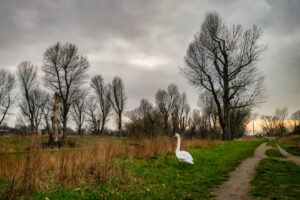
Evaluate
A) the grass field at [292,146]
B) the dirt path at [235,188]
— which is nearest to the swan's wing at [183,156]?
the dirt path at [235,188]

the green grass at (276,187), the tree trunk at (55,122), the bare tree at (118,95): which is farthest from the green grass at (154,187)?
the bare tree at (118,95)

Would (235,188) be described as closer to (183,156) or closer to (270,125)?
(183,156)

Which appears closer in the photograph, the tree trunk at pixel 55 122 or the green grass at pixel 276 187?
the green grass at pixel 276 187

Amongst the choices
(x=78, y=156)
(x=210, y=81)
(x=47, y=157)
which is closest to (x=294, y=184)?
(x=78, y=156)

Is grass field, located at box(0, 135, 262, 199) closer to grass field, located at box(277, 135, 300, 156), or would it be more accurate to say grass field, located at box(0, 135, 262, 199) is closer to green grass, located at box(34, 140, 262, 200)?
green grass, located at box(34, 140, 262, 200)

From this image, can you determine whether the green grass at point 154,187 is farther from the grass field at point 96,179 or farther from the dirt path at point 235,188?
the dirt path at point 235,188

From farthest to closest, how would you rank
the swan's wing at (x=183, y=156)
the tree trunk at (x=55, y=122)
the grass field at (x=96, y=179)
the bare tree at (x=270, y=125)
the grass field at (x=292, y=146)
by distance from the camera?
the bare tree at (x=270, y=125) → the tree trunk at (x=55, y=122) → the grass field at (x=292, y=146) → the swan's wing at (x=183, y=156) → the grass field at (x=96, y=179)

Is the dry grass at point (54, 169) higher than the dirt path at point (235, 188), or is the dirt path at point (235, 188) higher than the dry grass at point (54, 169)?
the dry grass at point (54, 169)

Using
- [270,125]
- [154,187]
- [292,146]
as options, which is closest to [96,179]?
[154,187]

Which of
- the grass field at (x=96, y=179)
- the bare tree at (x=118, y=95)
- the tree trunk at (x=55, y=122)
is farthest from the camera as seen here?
the bare tree at (x=118, y=95)

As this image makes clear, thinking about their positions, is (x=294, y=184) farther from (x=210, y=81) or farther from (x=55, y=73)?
(x=55, y=73)

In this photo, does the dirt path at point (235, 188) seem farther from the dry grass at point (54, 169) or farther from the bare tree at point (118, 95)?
the bare tree at point (118, 95)

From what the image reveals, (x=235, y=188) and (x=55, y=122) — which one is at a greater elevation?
(x=55, y=122)

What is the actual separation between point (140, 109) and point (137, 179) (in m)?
58.5
